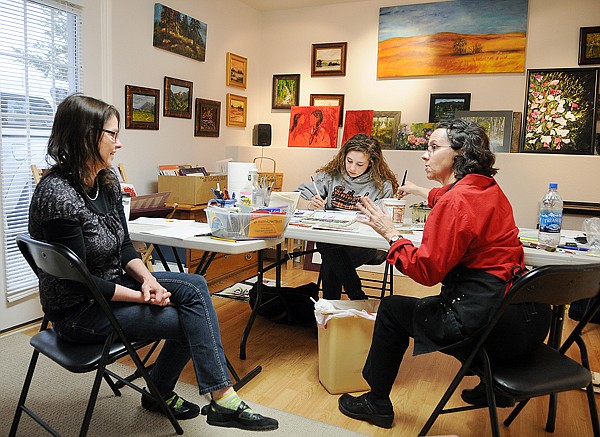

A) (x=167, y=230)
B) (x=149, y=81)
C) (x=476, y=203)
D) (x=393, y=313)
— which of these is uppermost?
(x=149, y=81)

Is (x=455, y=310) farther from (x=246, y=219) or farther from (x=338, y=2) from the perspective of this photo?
(x=338, y=2)

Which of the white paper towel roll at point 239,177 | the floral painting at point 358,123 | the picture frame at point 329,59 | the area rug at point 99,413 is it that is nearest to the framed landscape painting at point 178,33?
the picture frame at point 329,59

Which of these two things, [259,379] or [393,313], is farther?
[259,379]

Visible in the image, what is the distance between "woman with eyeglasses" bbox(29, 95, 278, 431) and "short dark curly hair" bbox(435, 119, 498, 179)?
108 centimetres

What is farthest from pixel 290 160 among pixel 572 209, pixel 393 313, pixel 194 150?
pixel 393 313

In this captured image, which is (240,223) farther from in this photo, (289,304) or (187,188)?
(187,188)

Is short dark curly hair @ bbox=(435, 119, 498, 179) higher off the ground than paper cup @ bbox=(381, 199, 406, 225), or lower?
higher

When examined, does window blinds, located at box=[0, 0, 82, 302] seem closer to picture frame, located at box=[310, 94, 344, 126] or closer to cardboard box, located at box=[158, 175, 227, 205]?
cardboard box, located at box=[158, 175, 227, 205]

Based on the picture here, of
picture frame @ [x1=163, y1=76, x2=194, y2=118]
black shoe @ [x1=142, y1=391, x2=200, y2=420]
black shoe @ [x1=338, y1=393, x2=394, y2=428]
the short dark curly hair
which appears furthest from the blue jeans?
picture frame @ [x1=163, y1=76, x2=194, y2=118]

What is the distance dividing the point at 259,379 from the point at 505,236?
1.37 metres

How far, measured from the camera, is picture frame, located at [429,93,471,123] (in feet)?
15.3

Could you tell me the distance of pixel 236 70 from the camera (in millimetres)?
5156

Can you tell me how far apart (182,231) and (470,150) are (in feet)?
4.24

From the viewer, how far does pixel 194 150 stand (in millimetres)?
4664
